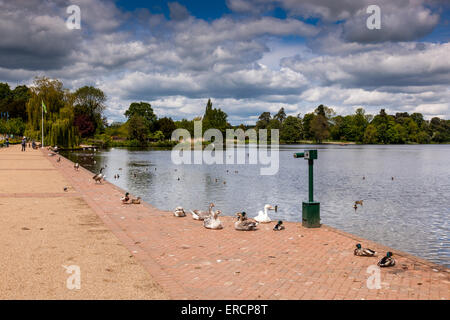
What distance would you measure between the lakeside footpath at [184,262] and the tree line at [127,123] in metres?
56.5

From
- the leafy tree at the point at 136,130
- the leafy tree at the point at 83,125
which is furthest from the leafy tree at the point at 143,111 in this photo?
the leafy tree at the point at 83,125

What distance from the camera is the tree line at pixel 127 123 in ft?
212

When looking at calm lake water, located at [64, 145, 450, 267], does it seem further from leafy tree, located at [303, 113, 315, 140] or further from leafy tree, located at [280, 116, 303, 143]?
leafy tree, located at [303, 113, 315, 140]

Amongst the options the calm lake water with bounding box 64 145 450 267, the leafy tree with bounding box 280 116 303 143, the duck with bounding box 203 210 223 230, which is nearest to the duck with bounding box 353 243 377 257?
the calm lake water with bounding box 64 145 450 267

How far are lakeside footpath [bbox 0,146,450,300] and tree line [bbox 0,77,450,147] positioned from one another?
56.5m

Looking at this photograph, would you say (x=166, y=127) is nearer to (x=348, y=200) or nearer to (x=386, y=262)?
(x=348, y=200)

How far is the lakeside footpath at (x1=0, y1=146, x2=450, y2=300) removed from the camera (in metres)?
5.82

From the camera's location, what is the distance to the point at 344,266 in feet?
23.8

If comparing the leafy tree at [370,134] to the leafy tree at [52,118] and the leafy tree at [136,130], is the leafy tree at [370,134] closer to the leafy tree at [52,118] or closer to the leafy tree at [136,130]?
the leafy tree at [136,130]

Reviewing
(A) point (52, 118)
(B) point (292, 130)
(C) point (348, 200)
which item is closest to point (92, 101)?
(A) point (52, 118)

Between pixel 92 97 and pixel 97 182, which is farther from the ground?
pixel 92 97

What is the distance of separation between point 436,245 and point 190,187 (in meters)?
16.1

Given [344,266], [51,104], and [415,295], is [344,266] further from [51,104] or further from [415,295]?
[51,104]
